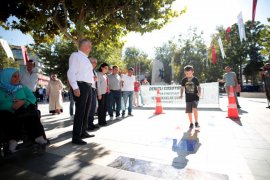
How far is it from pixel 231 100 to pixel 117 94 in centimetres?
410

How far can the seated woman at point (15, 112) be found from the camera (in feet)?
11.6

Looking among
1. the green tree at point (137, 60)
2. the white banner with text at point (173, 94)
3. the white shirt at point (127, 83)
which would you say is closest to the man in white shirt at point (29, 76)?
the white shirt at point (127, 83)

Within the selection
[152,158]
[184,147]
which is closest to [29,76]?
[152,158]

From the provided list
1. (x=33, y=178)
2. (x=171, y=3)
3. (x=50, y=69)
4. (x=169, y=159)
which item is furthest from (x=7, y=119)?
(x=50, y=69)

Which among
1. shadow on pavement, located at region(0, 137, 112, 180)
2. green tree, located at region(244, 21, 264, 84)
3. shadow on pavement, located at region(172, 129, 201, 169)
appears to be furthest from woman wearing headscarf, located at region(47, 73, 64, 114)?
green tree, located at region(244, 21, 264, 84)

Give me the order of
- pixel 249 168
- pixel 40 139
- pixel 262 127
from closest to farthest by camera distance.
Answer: pixel 249 168 < pixel 40 139 < pixel 262 127

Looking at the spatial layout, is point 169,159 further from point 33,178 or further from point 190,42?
point 190,42

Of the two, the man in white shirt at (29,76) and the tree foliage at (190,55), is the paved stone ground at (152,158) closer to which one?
the man in white shirt at (29,76)

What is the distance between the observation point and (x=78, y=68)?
14.6ft

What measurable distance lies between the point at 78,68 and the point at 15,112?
1400 millimetres

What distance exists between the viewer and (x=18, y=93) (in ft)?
12.8

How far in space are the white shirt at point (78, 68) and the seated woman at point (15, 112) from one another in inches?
36.4

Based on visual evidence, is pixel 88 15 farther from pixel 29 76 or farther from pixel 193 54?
pixel 193 54

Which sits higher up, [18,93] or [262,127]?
[18,93]
